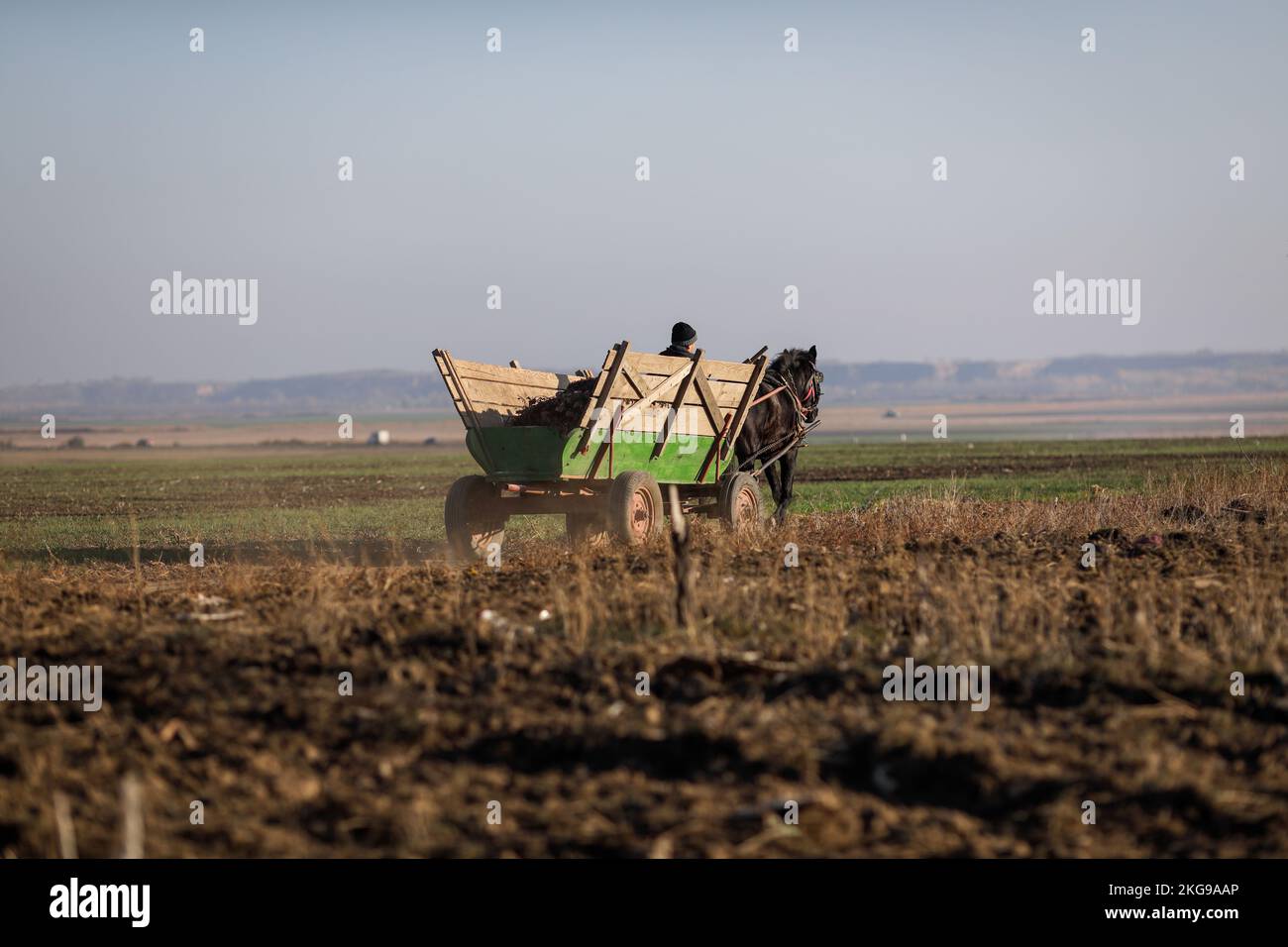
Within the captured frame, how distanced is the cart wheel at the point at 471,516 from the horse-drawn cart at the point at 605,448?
0.03 feet

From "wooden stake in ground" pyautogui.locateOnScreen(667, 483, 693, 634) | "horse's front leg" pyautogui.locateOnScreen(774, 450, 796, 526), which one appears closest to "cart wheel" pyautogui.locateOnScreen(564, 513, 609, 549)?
"horse's front leg" pyautogui.locateOnScreen(774, 450, 796, 526)

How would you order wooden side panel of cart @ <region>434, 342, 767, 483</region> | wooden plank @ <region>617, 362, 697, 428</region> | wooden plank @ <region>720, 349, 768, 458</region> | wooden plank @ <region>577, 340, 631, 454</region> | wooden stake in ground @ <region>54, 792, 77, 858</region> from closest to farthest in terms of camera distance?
wooden stake in ground @ <region>54, 792, 77, 858</region>
wooden plank @ <region>577, 340, 631, 454</region>
wooden side panel of cart @ <region>434, 342, 767, 483</region>
wooden plank @ <region>617, 362, 697, 428</region>
wooden plank @ <region>720, 349, 768, 458</region>

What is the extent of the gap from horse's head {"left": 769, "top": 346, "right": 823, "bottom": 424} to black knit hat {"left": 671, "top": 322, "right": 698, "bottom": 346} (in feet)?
6.36

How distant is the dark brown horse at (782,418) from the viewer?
624 inches

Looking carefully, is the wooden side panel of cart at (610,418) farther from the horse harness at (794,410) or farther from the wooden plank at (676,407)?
the horse harness at (794,410)

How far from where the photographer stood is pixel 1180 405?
650 feet

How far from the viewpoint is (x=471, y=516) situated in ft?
44.9

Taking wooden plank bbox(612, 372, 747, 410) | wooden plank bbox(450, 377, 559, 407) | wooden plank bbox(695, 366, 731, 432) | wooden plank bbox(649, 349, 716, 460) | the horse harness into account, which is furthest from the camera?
the horse harness

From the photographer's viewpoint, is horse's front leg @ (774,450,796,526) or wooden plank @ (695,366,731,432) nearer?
wooden plank @ (695,366,731,432)

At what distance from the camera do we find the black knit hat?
15.1m

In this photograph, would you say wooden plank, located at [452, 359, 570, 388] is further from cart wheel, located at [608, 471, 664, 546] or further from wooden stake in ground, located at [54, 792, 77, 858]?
wooden stake in ground, located at [54, 792, 77, 858]

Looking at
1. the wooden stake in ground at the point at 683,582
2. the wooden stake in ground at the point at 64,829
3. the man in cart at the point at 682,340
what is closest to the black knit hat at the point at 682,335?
the man in cart at the point at 682,340
